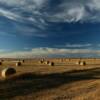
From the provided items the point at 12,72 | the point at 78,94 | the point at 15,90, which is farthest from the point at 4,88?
the point at 12,72

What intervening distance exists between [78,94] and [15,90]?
4.34 meters

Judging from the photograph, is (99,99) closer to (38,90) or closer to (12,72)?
(38,90)

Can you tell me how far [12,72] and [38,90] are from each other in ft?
37.5

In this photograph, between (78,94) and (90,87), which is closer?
(78,94)

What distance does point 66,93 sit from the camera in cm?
1469

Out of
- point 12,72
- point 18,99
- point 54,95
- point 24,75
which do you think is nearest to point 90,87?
point 54,95

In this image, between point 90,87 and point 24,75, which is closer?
point 90,87

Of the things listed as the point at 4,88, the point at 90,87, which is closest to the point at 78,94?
the point at 90,87

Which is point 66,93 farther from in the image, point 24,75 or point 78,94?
point 24,75

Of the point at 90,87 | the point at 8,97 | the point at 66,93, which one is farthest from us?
the point at 90,87

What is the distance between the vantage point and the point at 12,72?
26906 mm

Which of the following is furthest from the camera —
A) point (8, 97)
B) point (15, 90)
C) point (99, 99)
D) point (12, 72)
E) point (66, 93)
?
point (12, 72)

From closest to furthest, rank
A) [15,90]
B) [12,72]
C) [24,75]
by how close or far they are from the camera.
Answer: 1. [15,90]
2. [24,75]
3. [12,72]

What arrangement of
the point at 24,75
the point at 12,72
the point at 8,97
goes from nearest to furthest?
the point at 8,97, the point at 24,75, the point at 12,72
